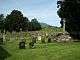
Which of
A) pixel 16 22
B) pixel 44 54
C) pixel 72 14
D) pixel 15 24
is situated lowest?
pixel 44 54

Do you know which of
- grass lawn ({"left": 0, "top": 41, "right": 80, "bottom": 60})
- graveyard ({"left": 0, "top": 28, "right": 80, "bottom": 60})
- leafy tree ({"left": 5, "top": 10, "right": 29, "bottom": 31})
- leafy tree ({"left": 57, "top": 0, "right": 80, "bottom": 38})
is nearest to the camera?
grass lawn ({"left": 0, "top": 41, "right": 80, "bottom": 60})

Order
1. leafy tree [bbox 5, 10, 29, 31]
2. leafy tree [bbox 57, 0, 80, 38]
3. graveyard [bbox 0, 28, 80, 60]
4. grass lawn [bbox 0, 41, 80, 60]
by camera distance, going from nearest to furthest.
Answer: grass lawn [bbox 0, 41, 80, 60] → graveyard [bbox 0, 28, 80, 60] → leafy tree [bbox 57, 0, 80, 38] → leafy tree [bbox 5, 10, 29, 31]

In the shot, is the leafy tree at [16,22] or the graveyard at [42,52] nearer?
the graveyard at [42,52]

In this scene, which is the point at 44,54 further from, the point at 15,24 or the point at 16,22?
the point at 16,22

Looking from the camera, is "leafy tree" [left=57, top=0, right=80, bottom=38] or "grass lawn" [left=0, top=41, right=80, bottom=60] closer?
"grass lawn" [left=0, top=41, right=80, bottom=60]

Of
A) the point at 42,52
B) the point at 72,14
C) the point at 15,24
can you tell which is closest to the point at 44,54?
the point at 42,52

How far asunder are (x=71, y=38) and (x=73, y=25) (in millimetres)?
2576

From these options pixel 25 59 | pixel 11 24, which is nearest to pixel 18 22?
pixel 11 24

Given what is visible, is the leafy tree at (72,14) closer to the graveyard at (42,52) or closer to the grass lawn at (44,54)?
the graveyard at (42,52)

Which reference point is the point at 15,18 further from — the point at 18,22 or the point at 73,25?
the point at 73,25

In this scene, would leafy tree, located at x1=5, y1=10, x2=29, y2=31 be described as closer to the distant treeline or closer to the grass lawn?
the distant treeline

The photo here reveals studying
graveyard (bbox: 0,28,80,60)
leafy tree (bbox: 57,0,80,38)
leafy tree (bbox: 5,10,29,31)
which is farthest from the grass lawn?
leafy tree (bbox: 5,10,29,31)

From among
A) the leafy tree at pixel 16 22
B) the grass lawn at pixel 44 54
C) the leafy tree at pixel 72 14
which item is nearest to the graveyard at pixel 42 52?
the grass lawn at pixel 44 54

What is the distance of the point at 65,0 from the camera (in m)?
43.5
